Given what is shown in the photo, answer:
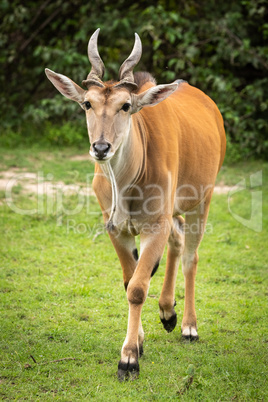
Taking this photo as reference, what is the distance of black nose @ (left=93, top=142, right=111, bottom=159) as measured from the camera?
2.97 meters

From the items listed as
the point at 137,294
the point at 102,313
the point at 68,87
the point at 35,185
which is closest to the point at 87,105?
the point at 68,87

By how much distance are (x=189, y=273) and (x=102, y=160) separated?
163cm

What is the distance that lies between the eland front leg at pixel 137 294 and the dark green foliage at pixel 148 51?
20.3 feet

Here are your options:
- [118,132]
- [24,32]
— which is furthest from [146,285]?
[24,32]

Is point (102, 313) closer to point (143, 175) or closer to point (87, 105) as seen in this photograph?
point (143, 175)

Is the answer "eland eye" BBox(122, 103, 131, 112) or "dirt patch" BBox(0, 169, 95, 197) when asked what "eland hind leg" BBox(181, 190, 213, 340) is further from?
"dirt patch" BBox(0, 169, 95, 197)

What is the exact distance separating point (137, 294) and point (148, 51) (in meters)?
8.26

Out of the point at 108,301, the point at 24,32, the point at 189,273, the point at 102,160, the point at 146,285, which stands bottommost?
the point at 108,301

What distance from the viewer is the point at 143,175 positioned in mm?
3492

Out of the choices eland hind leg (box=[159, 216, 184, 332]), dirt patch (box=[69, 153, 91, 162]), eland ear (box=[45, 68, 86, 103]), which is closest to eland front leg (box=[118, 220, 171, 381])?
eland hind leg (box=[159, 216, 184, 332])

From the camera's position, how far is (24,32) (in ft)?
36.4

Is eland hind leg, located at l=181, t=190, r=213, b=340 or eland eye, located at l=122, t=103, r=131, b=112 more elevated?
eland eye, located at l=122, t=103, r=131, b=112

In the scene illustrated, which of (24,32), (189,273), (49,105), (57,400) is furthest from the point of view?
(24,32)

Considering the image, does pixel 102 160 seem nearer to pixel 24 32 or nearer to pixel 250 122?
pixel 250 122
